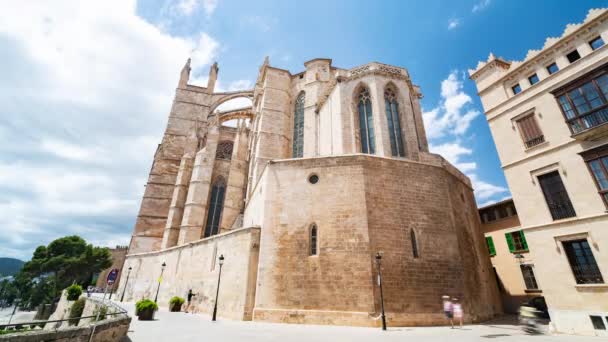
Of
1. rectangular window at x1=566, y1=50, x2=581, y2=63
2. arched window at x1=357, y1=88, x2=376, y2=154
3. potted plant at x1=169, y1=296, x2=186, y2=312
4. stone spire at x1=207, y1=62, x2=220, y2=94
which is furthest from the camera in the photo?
stone spire at x1=207, y1=62, x2=220, y2=94

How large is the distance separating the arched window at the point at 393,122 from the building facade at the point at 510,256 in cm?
720

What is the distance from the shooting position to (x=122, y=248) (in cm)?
4100

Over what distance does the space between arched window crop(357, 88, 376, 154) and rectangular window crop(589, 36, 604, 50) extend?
964 cm

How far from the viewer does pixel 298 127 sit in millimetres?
23516

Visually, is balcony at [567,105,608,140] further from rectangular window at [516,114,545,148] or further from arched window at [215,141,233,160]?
arched window at [215,141,233,160]

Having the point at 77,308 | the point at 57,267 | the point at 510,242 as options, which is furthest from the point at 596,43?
the point at 57,267

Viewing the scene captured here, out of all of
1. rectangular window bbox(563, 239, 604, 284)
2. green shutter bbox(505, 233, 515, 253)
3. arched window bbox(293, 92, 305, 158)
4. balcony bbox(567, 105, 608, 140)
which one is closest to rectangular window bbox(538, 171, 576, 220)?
rectangular window bbox(563, 239, 604, 284)

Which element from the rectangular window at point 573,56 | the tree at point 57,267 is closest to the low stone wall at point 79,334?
the rectangular window at point 573,56

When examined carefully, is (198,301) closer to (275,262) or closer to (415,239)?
(275,262)

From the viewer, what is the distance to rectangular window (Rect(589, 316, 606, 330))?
8269 millimetres

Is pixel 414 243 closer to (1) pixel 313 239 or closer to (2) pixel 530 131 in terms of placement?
(1) pixel 313 239

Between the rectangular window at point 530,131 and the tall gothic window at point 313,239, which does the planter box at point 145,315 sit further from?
the rectangular window at point 530,131

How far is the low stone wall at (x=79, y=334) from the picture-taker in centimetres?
427

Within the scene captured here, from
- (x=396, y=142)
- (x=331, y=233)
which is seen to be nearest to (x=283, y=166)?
(x=331, y=233)
